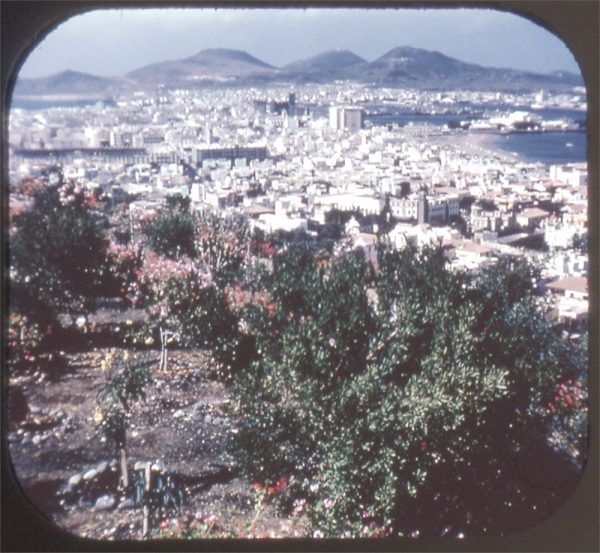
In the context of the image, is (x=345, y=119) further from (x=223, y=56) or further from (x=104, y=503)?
(x=104, y=503)

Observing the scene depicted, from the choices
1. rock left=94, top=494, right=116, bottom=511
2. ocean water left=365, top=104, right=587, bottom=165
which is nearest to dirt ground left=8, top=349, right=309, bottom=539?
rock left=94, top=494, right=116, bottom=511

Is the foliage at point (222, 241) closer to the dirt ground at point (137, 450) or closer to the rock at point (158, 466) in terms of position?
the dirt ground at point (137, 450)

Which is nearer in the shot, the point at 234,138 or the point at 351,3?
the point at 351,3

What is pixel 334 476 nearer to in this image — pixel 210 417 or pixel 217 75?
pixel 210 417

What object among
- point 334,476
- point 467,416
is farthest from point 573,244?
point 334,476

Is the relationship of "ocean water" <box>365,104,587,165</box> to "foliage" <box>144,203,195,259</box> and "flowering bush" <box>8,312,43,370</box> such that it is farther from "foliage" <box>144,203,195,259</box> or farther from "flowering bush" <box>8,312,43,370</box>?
"flowering bush" <box>8,312,43,370</box>

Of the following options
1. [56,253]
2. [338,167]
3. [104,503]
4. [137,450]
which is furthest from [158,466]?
[338,167]
